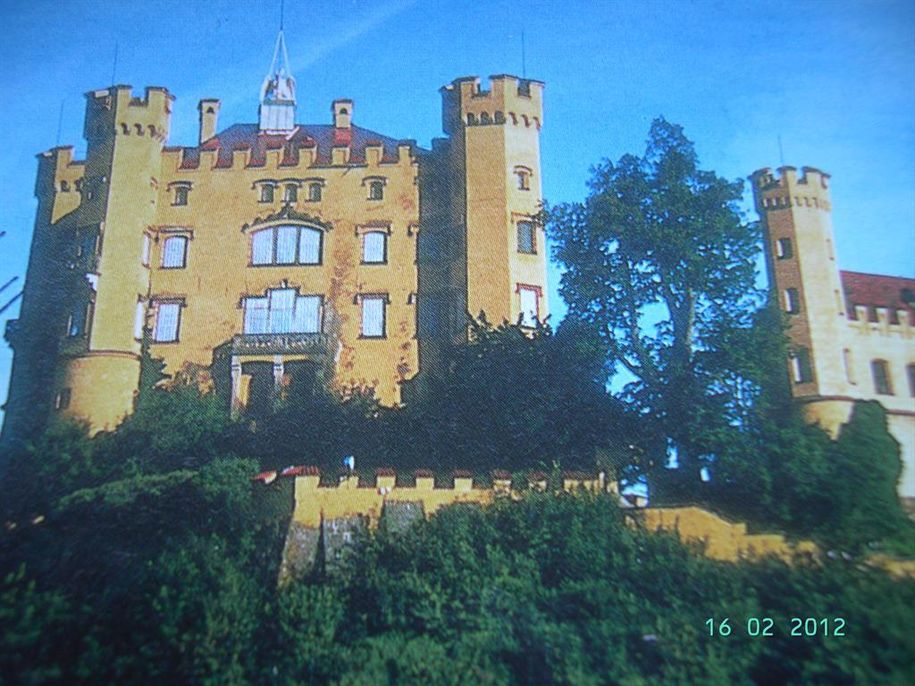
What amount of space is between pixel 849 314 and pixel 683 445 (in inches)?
481

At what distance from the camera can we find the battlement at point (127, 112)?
1183 inches

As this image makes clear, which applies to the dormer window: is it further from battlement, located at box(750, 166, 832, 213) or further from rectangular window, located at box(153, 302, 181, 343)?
battlement, located at box(750, 166, 832, 213)

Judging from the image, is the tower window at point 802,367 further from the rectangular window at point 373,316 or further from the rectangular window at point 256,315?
the rectangular window at point 256,315

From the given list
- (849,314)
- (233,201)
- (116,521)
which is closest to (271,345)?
(233,201)

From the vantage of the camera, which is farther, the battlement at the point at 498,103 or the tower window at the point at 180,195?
the tower window at the point at 180,195

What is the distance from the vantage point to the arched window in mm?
30391

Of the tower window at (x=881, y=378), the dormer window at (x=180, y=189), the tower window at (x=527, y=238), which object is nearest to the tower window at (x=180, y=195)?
the dormer window at (x=180, y=189)

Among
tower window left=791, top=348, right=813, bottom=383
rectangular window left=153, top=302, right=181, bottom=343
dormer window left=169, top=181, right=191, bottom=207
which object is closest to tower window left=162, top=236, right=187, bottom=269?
rectangular window left=153, top=302, right=181, bottom=343

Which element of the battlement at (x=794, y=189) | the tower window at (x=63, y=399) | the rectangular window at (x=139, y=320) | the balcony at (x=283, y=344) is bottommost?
the tower window at (x=63, y=399)

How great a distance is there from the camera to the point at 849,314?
30125 millimetres

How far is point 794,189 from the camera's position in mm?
30516

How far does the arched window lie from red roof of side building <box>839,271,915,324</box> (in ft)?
69.1

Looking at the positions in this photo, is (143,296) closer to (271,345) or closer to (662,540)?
(271,345)

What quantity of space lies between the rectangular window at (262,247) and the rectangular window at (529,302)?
33.1 ft
